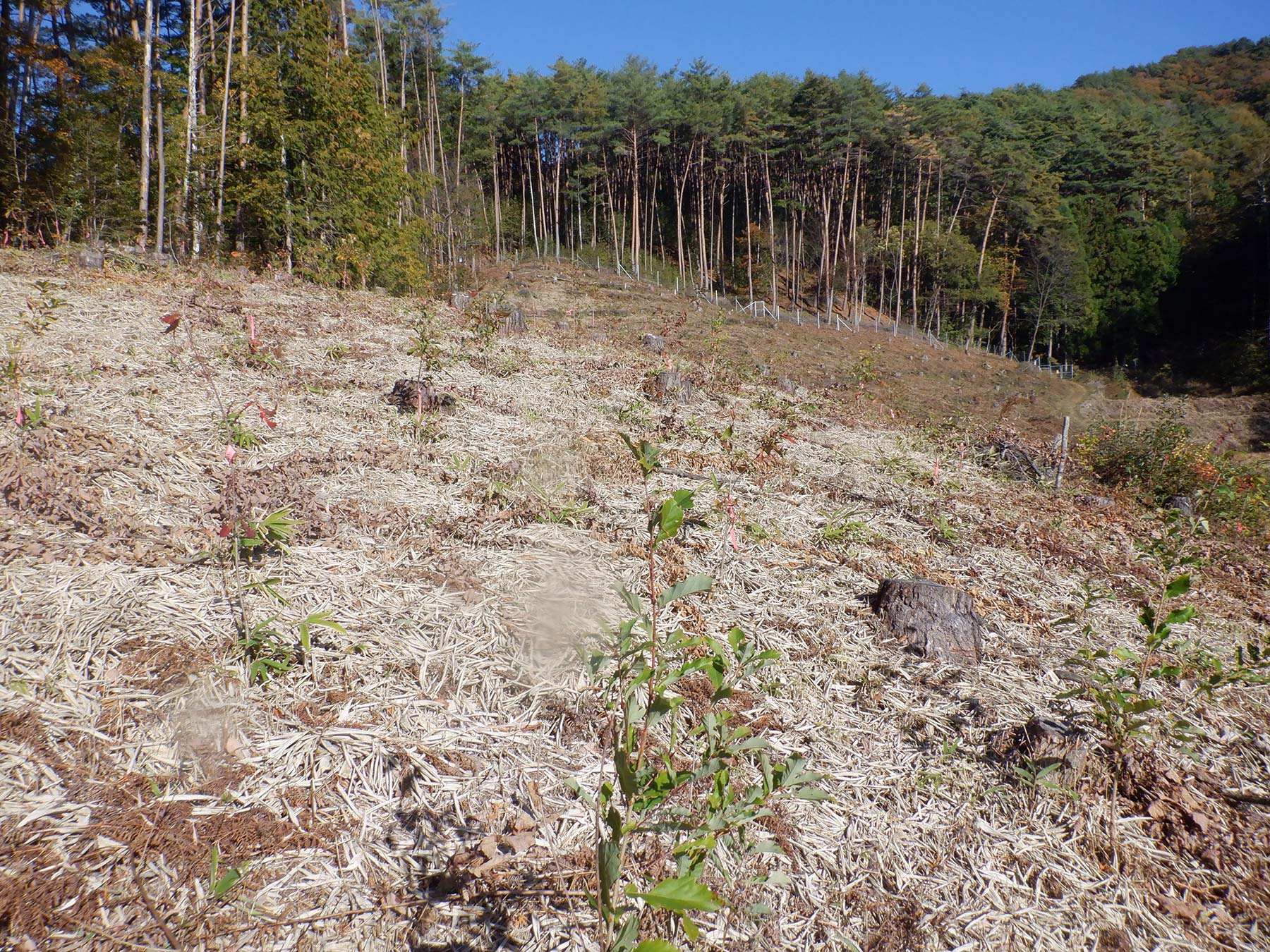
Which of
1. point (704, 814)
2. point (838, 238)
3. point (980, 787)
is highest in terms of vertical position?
point (838, 238)

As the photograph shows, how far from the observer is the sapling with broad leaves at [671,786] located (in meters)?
1.09

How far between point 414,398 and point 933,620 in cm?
422

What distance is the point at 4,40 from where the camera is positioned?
15.8m

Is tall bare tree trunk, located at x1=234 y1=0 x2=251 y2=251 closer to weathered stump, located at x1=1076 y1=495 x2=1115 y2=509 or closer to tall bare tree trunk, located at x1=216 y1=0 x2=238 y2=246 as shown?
tall bare tree trunk, located at x1=216 y1=0 x2=238 y2=246

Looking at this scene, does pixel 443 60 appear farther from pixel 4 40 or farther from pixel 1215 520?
pixel 1215 520

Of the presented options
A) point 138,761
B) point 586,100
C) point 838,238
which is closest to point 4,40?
point 138,761

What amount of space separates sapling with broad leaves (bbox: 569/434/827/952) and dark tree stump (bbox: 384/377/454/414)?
3.26m

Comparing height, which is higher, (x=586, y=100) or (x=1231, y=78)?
(x=1231, y=78)

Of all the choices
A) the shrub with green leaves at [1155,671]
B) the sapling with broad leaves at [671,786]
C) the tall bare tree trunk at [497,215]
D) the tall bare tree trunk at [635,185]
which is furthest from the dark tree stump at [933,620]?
the tall bare tree trunk at [635,185]

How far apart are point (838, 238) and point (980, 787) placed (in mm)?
39774

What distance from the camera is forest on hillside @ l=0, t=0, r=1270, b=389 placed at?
1572cm

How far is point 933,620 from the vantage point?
316cm

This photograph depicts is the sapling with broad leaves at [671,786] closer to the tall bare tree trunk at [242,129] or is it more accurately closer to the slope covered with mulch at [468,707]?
the slope covered with mulch at [468,707]

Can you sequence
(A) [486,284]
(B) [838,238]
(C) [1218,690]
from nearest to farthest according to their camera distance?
1. (C) [1218,690]
2. (A) [486,284]
3. (B) [838,238]
